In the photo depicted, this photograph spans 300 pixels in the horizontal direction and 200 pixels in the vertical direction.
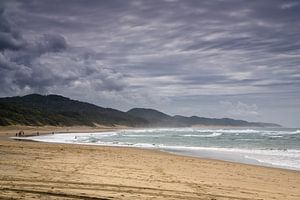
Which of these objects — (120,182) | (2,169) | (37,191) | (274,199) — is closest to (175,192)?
(120,182)

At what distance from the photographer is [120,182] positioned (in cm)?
1098

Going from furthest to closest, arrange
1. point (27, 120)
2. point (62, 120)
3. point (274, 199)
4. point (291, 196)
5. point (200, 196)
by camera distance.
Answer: point (62, 120) < point (27, 120) < point (291, 196) < point (274, 199) < point (200, 196)

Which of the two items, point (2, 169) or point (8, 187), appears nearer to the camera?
point (8, 187)

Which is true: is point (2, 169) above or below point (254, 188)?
above

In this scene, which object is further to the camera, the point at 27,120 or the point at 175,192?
the point at 27,120

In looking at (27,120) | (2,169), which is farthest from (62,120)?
(2,169)

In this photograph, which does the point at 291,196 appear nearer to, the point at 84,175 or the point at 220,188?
the point at 220,188

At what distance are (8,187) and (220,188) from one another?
688 cm

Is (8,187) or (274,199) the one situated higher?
(8,187)

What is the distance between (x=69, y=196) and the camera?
8.23m

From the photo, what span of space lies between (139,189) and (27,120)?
105208mm

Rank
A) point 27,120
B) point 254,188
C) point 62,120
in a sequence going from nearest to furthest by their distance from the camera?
point 254,188
point 27,120
point 62,120

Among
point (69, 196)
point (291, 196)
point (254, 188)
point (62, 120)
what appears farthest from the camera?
point (62, 120)

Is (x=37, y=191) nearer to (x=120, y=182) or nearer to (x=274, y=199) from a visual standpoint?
(x=120, y=182)
